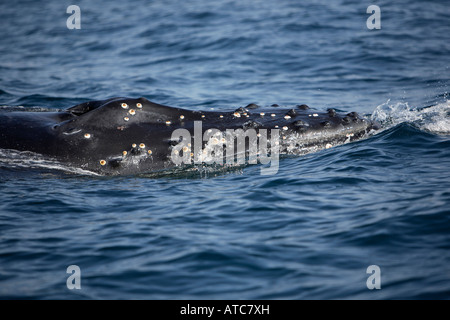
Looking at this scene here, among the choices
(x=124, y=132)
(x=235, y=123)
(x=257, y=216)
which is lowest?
(x=257, y=216)

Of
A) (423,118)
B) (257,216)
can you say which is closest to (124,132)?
(257,216)

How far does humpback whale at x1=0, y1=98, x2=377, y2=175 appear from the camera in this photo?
871 centimetres

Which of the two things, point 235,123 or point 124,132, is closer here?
point 124,132

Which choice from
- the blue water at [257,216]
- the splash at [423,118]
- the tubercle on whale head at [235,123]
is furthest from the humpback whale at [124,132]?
the splash at [423,118]

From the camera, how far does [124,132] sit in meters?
8.84

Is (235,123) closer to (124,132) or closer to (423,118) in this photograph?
A: (124,132)

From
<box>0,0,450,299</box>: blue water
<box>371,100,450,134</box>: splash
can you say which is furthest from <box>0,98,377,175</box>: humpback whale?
<box>371,100,450,134</box>: splash

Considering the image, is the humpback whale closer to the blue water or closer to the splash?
the blue water

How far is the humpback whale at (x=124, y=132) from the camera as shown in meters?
8.71

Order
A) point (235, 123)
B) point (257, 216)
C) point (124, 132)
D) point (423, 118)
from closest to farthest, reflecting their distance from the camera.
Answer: point (257, 216) → point (124, 132) → point (235, 123) → point (423, 118)

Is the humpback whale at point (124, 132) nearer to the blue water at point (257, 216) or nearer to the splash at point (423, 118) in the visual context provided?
the blue water at point (257, 216)

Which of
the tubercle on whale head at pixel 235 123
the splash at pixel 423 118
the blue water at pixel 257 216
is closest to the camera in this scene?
the blue water at pixel 257 216

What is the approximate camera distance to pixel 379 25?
2231 centimetres
